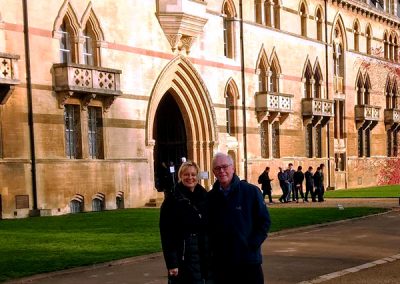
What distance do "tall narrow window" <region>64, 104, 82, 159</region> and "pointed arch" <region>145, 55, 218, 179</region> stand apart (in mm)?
5532

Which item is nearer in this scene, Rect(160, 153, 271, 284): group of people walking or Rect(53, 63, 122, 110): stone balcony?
Rect(160, 153, 271, 284): group of people walking

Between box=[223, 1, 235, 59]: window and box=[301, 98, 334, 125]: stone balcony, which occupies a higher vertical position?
box=[223, 1, 235, 59]: window

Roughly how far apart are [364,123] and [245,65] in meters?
16.5

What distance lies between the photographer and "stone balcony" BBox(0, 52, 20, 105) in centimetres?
2466

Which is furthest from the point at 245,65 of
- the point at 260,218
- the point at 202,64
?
the point at 260,218

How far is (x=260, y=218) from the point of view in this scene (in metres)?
7.20

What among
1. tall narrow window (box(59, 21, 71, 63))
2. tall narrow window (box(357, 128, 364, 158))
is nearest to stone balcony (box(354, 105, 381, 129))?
tall narrow window (box(357, 128, 364, 158))

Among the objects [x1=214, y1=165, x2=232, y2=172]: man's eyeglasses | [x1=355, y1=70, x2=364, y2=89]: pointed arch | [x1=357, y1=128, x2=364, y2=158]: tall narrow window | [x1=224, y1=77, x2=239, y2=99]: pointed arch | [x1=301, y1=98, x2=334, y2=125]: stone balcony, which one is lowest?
[x1=357, y1=128, x2=364, y2=158]: tall narrow window

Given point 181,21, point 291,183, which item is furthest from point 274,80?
point 181,21

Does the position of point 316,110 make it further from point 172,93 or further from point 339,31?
point 172,93

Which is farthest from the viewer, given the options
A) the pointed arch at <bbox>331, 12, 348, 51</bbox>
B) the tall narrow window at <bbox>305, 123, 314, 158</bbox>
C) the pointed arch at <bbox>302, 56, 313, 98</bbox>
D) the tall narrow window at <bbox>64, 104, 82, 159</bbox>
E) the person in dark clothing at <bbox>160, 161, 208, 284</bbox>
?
the pointed arch at <bbox>331, 12, 348, 51</bbox>

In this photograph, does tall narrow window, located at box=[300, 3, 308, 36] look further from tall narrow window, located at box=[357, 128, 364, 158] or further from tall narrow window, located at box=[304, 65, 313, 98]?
tall narrow window, located at box=[357, 128, 364, 158]

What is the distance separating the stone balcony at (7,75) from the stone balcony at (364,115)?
32131mm

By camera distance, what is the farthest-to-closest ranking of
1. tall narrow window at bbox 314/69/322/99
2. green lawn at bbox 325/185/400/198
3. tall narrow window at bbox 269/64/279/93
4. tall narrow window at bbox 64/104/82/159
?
tall narrow window at bbox 314/69/322/99 < tall narrow window at bbox 269/64/279/93 < green lawn at bbox 325/185/400/198 < tall narrow window at bbox 64/104/82/159
